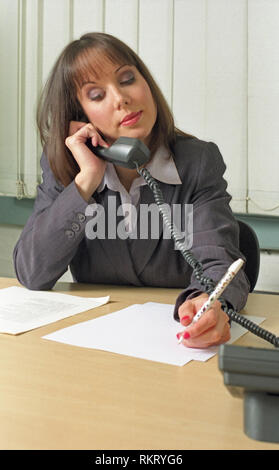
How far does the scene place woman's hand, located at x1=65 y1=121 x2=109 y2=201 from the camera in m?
1.37

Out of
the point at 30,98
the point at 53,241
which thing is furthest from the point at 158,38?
the point at 53,241

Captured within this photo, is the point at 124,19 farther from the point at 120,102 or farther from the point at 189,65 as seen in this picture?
the point at 120,102

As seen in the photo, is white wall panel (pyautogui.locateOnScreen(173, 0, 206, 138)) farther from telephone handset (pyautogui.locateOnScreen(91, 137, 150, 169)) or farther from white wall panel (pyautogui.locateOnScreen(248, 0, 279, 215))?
telephone handset (pyautogui.locateOnScreen(91, 137, 150, 169))

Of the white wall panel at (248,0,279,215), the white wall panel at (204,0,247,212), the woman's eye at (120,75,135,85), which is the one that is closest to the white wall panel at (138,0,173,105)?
the white wall panel at (204,0,247,212)

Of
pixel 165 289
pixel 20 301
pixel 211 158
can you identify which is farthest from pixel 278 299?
pixel 20 301

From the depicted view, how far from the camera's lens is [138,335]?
0.95 m

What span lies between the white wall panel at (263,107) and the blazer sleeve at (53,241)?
0.91 meters

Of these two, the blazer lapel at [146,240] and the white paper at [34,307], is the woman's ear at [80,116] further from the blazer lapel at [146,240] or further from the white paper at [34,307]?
the white paper at [34,307]

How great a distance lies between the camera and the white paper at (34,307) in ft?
3.35

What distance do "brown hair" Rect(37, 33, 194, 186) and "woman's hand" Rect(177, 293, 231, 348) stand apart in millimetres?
666

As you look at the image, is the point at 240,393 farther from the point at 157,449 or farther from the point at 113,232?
the point at 113,232

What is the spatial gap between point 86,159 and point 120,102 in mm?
160

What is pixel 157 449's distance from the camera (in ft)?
1.81
